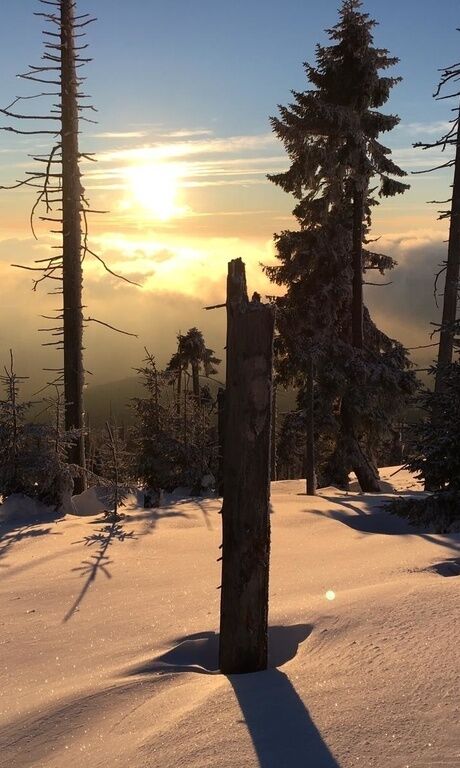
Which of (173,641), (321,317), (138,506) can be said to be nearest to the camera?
(173,641)

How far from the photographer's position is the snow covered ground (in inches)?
115

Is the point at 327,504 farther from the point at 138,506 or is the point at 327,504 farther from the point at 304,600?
the point at 304,600

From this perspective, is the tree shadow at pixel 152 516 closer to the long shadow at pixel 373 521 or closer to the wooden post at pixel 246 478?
the long shadow at pixel 373 521

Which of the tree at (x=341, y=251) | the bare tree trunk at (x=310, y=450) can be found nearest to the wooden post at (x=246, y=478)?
the bare tree trunk at (x=310, y=450)

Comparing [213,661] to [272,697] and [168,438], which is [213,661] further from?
[168,438]

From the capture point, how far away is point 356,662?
379cm

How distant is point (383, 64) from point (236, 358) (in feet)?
59.0

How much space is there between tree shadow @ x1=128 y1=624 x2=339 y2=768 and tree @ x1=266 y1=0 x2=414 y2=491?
1474 centimetres

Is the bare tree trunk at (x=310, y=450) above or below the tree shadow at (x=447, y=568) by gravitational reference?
above

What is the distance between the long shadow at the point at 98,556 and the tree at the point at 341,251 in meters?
10.9

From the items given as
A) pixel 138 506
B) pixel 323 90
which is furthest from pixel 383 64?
pixel 138 506

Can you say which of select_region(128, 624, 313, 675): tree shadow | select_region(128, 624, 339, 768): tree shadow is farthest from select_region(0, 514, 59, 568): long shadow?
select_region(128, 624, 339, 768): tree shadow

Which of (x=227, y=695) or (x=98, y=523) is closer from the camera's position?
(x=227, y=695)

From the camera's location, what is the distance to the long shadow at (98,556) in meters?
6.70
